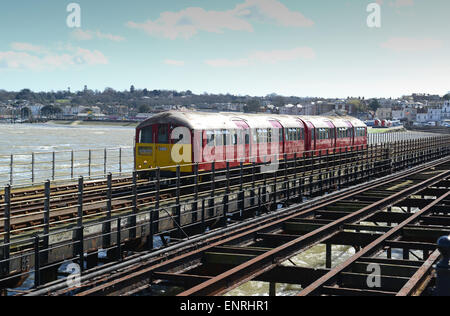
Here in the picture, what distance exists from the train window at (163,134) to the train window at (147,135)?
0.38 metres

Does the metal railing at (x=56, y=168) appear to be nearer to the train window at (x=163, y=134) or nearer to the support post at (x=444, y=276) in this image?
the train window at (x=163, y=134)

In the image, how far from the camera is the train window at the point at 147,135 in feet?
68.7

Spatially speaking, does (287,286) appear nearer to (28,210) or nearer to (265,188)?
(265,188)

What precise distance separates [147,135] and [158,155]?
0.99m

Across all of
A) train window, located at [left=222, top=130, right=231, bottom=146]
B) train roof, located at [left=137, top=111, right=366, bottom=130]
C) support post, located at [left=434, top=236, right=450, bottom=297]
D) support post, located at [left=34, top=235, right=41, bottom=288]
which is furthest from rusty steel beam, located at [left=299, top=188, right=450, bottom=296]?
train window, located at [left=222, top=130, right=231, bottom=146]

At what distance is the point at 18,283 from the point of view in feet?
34.0

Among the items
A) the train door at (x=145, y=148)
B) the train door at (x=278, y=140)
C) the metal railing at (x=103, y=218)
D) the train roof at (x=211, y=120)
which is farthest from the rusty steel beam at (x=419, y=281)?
the train door at (x=278, y=140)

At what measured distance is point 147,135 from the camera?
21078 millimetres

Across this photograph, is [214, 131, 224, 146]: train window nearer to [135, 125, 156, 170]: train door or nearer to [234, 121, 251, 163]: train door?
[234, 121, 251, 163]: train door

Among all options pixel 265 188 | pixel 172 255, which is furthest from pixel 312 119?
pixel 172 255

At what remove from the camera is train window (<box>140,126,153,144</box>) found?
20.9m

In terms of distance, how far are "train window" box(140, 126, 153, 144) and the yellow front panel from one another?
147mm

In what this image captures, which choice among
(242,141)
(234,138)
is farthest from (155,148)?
(242,141)
